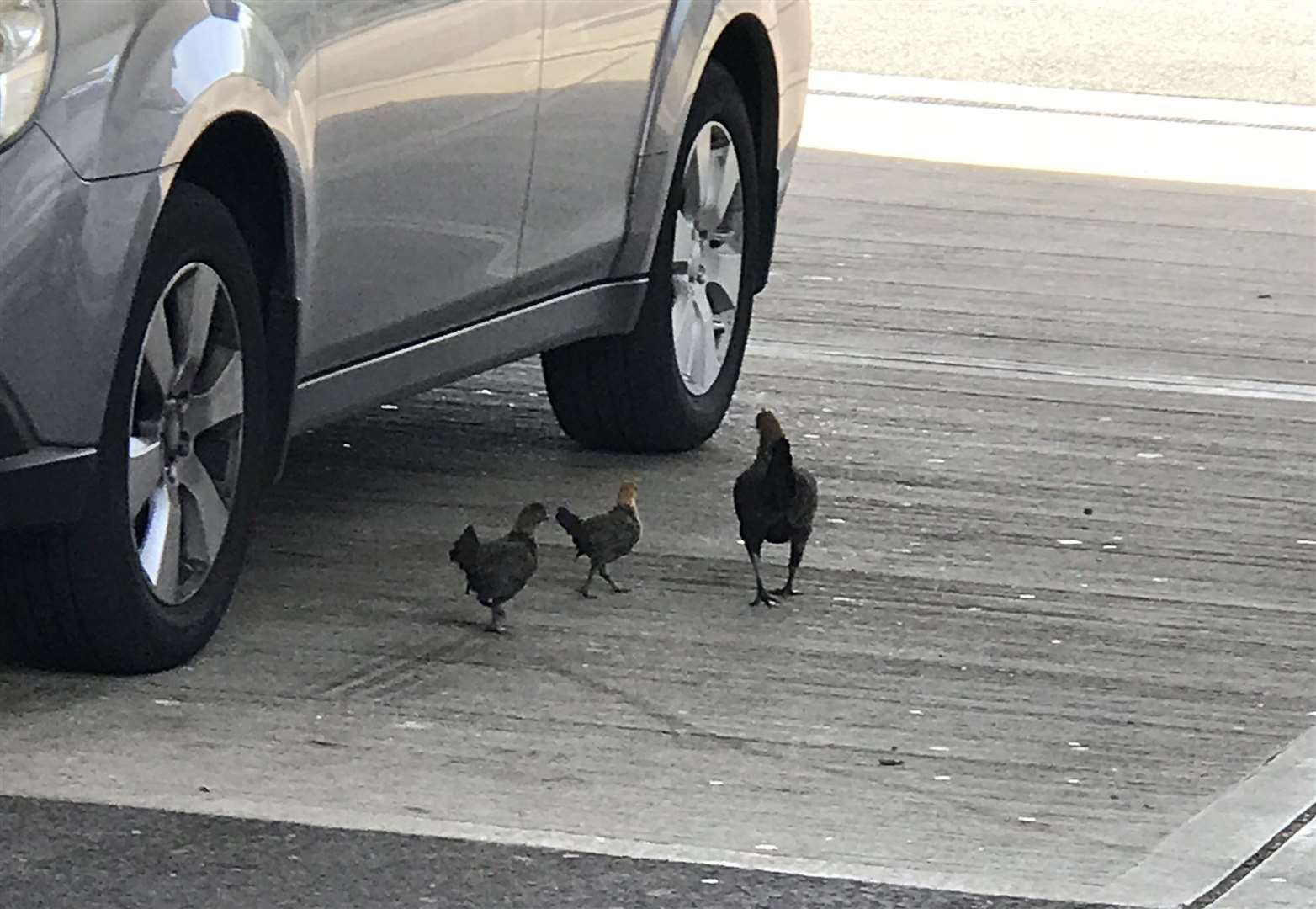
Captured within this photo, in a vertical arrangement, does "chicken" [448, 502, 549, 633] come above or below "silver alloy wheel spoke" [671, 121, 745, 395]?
below

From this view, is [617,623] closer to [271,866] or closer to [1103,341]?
[271,866]

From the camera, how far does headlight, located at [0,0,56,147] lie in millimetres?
4793

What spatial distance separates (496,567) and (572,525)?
0.40 m

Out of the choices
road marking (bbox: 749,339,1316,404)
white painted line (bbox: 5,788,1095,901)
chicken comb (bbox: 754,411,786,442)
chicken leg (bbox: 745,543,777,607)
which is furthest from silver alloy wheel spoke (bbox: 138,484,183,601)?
road marking (bbox: 749,339,1316,404)

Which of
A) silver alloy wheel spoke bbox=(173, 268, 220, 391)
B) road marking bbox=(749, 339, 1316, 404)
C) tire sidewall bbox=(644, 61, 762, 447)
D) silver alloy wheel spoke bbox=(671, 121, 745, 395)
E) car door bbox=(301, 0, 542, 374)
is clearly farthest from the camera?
road marking bbox=(749, 339, 1316, 404)

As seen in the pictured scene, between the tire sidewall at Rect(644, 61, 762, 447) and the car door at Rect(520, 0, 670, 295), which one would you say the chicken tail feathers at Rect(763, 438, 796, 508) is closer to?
the car door at Rect(520, 0, 670, 295)

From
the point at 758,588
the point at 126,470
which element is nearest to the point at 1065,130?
the point at 758,588

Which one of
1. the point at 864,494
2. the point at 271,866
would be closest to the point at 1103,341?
the point at 864,494

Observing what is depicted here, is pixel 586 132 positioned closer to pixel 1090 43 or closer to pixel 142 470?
pixel 142 470

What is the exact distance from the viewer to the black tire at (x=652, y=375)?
7.36 meters

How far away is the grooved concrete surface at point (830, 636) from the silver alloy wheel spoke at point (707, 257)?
26 cm

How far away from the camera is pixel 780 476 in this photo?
6.34m

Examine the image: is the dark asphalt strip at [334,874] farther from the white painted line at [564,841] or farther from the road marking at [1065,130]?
the road marking at [1065,130]

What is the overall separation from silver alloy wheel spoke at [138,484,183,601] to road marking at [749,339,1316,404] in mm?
3784
